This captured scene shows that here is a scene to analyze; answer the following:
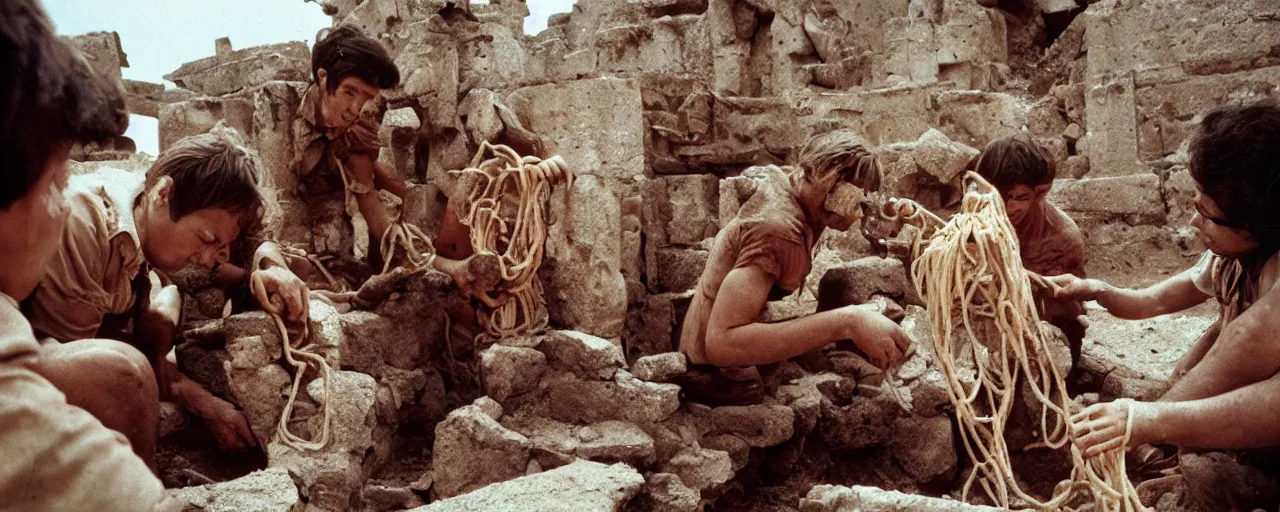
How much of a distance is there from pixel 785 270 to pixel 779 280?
0.22 ft

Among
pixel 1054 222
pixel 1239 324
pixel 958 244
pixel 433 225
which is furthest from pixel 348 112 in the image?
pixel 1239 324

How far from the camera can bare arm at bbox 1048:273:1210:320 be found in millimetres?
3748

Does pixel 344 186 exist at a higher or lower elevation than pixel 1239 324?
higher

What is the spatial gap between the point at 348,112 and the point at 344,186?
433 mm

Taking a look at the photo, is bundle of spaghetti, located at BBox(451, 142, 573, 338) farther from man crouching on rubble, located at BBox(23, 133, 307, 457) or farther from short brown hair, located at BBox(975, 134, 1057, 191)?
short brown hair, located at BBox(975, 134, 1057, 191)

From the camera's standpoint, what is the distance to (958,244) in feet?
12.0

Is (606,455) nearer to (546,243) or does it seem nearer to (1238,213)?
(546,243)

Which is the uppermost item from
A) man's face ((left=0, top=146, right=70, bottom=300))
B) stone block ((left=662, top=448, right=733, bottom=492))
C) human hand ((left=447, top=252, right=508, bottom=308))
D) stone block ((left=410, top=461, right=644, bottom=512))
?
man's face ((left=0, top=146, right=70, bottom=300))

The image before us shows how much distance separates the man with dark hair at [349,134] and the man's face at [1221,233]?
8.68 feet

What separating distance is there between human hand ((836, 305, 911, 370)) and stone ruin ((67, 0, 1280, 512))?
0.49m

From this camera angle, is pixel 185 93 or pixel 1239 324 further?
pixel 185 93

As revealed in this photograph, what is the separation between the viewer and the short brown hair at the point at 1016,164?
→ 4.34 meters

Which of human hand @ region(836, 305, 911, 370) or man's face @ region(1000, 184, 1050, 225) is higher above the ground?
man's face @ region(1000, 184, 1050, 225)

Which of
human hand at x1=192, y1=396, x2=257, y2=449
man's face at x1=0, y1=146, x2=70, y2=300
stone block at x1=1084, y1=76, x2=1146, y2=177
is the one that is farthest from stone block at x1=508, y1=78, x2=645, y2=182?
stone block at x1=1084, y1=76, x2=1146, y2=177
